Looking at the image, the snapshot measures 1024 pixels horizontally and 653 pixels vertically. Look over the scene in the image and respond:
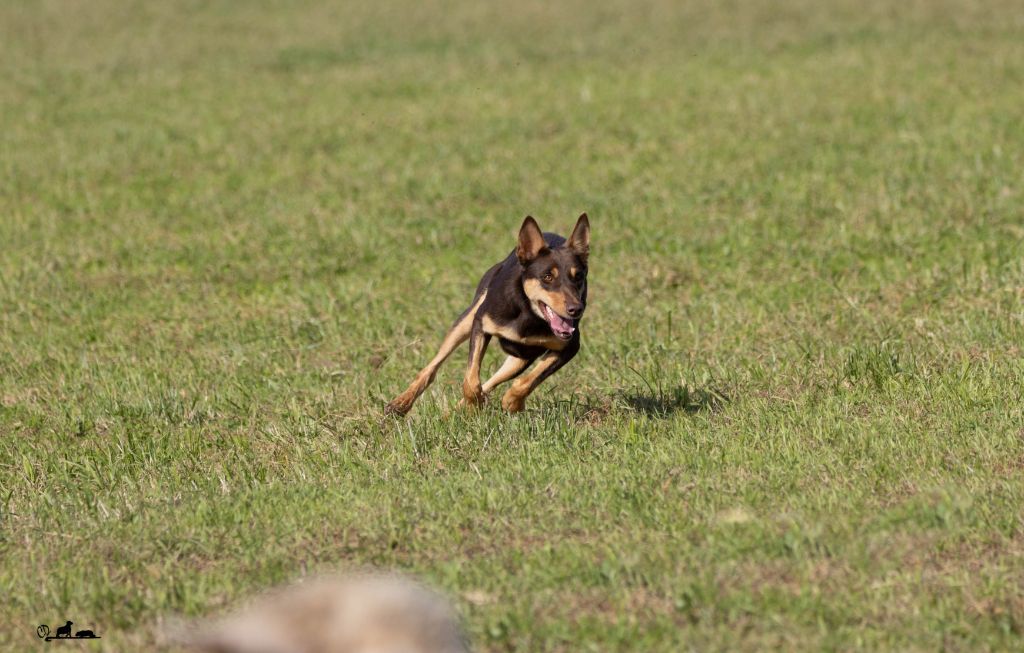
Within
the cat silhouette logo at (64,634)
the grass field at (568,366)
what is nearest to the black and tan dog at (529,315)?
the grass field at (568,366)

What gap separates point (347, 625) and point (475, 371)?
3.66 meters

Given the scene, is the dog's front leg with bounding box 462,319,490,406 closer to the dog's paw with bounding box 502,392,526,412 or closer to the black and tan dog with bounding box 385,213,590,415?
the black and tan dog with bounding box 385,213,590,415

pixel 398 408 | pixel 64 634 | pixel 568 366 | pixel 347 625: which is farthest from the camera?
pixel 568 366

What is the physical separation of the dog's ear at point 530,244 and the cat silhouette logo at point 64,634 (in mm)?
3459

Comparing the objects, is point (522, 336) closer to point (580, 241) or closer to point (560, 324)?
point (560, 324)

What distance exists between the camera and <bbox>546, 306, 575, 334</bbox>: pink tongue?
7531 millimetres

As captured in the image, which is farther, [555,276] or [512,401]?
[512,401]

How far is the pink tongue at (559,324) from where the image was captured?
7531 millimetres

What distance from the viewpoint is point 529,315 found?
7.75 metres

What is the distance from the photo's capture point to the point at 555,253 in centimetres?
773

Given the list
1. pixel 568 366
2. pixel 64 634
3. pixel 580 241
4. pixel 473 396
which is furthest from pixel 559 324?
pixel 64 634

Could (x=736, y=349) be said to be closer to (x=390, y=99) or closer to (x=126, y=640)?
(x=126, y=640)

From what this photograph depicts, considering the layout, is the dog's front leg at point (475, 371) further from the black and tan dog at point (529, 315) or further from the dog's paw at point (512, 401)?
the dog's paw at point (512, 401)

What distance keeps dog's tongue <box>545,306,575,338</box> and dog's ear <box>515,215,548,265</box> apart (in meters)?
0.37
